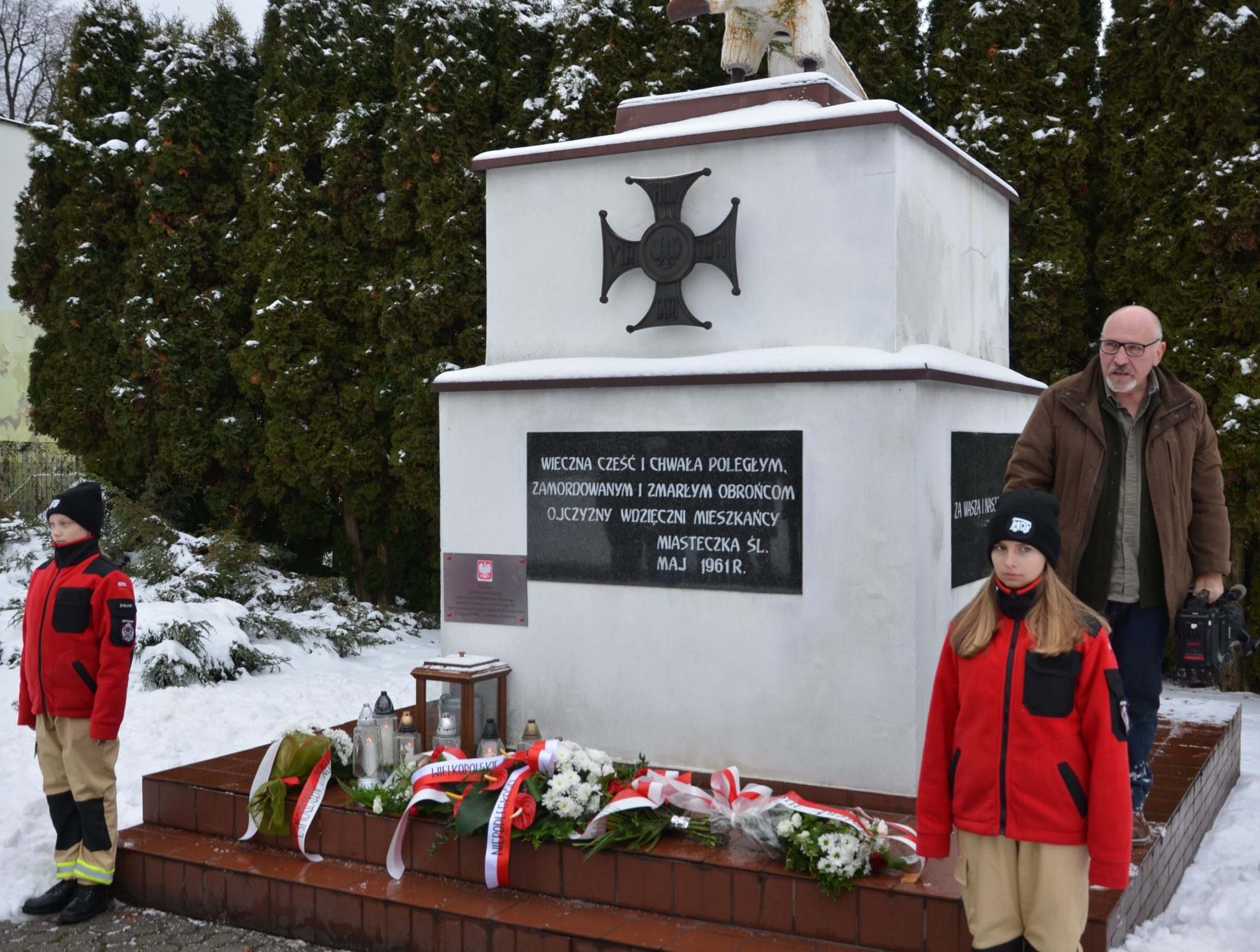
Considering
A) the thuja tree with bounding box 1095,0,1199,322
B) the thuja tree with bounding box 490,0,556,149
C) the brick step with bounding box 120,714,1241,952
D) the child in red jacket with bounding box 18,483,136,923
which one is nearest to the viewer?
the brick step with bounding box 120,714,1241,952

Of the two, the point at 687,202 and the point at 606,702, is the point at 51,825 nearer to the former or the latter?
the point at 606,702

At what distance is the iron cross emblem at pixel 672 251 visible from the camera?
4324 millimetres

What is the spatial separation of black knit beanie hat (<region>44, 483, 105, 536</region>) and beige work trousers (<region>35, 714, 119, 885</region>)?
0.67 metres

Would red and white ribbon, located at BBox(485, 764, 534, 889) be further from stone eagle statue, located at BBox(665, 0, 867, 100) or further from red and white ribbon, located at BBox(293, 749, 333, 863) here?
stone eagle statue, located at BBox(665, 0, 867, 100)

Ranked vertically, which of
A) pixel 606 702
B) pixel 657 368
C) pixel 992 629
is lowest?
pixel 606 702

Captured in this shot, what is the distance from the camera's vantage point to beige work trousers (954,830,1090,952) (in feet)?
8.14

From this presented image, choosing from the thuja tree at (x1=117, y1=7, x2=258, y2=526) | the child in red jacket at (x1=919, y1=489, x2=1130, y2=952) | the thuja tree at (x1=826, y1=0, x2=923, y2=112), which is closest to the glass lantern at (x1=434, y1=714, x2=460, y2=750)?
the child in red jacket at (x1=919, y1=489, x2=1130, y2=952)

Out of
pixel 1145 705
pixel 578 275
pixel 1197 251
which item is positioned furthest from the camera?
pixel 1197 251

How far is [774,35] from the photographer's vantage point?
500 cm

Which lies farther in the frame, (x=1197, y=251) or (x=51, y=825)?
(x=1197, y=251)

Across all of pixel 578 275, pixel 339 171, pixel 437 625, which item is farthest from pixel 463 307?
pixel 578 275

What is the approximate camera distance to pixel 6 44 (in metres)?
21.0

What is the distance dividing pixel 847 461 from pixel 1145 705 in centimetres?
122

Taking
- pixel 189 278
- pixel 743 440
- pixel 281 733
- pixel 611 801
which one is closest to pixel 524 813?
pixel 611 801
